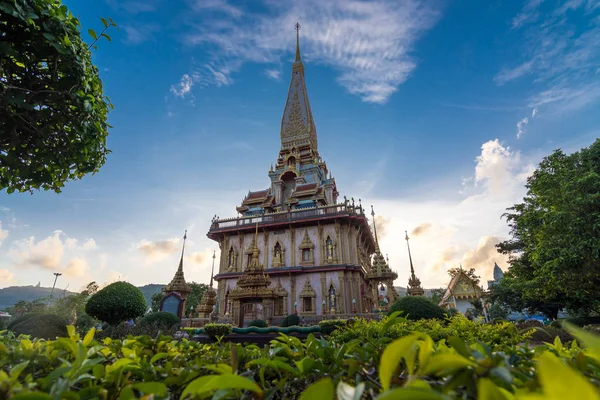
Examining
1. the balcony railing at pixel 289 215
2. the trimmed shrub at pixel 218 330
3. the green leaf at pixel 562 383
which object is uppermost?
the balcony railing at pixel 289 215

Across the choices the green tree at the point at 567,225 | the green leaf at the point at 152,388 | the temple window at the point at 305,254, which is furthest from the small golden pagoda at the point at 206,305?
the green leaf at the point at 152,388

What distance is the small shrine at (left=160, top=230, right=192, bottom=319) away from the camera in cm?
2266

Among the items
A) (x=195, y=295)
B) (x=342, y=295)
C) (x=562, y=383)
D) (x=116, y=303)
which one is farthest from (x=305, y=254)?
(x=195, y=295)

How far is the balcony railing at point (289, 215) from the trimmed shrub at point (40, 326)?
14804 millimetres

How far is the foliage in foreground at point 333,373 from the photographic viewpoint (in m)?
0.68

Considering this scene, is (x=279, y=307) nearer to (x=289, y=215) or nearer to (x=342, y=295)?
(x=342, y=295)

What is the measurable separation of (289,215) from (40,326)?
1716 centimetres

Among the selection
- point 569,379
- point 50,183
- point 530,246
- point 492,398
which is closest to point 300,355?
point 492,398

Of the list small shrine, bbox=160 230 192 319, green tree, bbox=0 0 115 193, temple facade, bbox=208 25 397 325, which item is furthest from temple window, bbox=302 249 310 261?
green tree, bbox=0 0 115 193

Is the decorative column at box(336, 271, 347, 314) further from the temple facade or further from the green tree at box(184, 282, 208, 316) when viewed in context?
the green tree at box(184, 282, 208, 316)

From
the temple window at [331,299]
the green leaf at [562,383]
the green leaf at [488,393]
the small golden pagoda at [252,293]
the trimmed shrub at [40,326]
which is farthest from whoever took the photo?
the temple window at [331,299]

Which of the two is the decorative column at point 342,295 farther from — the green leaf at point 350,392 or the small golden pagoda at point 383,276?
the green leaf at point 350,392

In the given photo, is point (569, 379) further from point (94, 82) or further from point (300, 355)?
point (94, 82)

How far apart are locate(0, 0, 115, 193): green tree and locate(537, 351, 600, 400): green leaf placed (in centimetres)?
597
